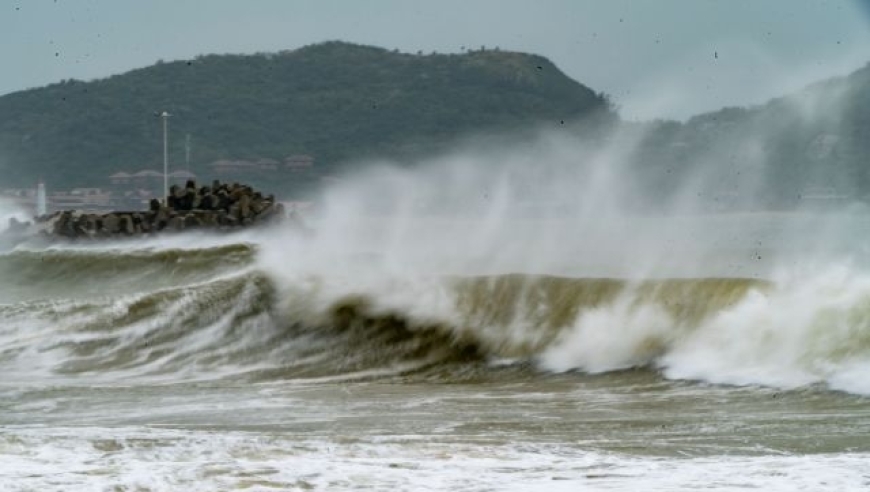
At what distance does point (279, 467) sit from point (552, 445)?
2.30 meters

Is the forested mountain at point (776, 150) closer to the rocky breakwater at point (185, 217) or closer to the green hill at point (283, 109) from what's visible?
the rocky breakwater at point (185, 217)

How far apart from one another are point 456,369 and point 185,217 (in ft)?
85.5

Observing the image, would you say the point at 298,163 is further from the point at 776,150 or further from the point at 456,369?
the point at 456,369

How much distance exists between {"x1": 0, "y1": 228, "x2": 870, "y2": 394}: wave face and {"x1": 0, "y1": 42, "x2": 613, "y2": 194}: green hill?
105481 millimetres

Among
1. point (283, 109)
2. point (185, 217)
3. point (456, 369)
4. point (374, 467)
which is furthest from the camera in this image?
point (283, 109)

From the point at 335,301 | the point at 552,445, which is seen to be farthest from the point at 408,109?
the point at 552,445

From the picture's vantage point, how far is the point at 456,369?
19.2m

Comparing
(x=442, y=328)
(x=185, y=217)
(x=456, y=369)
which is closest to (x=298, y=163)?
(x=185, y=217)

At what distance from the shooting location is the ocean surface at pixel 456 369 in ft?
34.0

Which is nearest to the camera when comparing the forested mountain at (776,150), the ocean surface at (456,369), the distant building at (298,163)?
the ocean surface at (456,369)

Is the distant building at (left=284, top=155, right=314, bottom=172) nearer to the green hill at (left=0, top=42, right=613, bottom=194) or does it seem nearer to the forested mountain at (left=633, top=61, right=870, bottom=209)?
the green hill at (left=0, top=42, right=613, bottom=194)

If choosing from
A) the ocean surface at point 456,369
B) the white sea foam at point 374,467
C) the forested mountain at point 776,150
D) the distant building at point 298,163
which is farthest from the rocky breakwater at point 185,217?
the distant building at point 298,163

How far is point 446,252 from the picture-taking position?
27.5 meters

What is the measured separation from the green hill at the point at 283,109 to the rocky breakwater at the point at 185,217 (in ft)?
267
